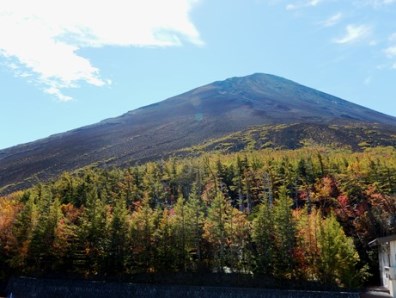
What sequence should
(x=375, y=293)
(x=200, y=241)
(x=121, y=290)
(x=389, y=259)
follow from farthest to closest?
(x=200, y=241)
(x=121, y=290)
(x=375, y=293)
(x=389, y=259)

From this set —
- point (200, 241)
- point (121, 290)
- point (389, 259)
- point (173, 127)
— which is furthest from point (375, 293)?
point (173, 127)

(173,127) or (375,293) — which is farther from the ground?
(173,127)

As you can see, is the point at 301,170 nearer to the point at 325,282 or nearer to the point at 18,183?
the point at 325,282

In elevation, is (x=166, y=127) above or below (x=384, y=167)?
above

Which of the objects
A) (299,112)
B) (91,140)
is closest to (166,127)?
(91,140)

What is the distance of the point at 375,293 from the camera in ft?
92.7

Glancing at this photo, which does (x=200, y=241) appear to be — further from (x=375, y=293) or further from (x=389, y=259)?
(x=389, y=259)

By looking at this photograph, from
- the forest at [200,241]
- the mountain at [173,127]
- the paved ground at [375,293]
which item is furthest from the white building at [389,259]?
the mountain at [173,127]

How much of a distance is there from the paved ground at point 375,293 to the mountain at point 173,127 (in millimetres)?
70649

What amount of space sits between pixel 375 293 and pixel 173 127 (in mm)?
110421

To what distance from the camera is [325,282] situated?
29453 millimetres

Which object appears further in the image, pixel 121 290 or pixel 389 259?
pixel 121 290

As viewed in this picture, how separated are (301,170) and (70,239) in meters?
27.8

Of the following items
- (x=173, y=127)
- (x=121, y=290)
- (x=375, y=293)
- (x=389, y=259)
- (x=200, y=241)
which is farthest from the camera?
(x=173, y=127)
